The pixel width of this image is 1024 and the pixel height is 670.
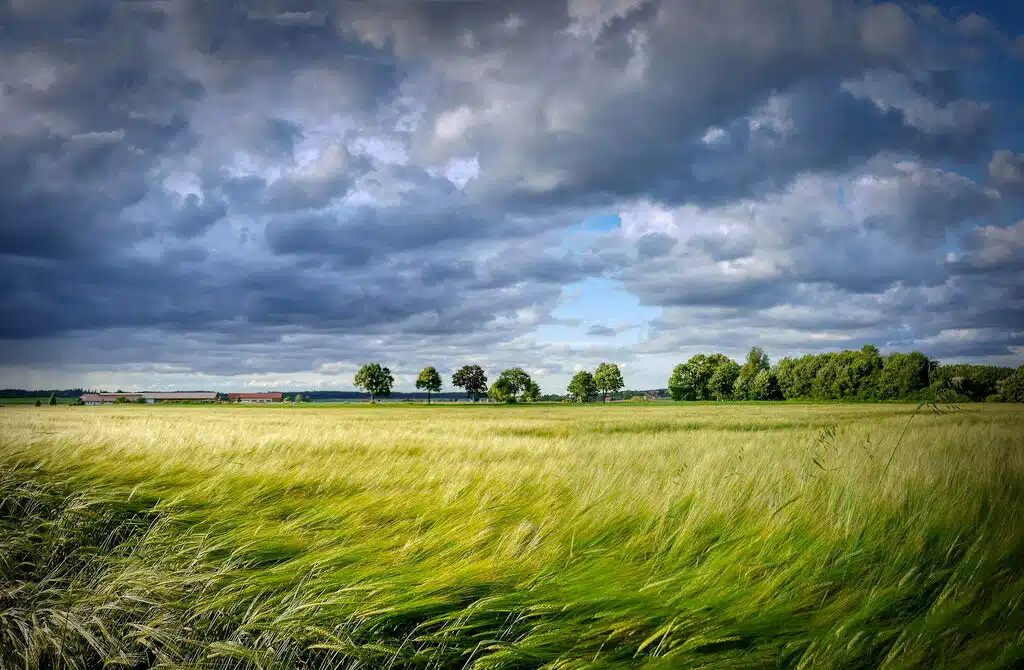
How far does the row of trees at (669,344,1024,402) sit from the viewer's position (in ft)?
141

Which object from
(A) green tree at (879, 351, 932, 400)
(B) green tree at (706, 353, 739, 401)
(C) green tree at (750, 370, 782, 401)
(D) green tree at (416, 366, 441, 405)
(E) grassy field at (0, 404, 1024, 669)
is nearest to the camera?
(E) grassy field at (0, 404, 1024, 669)

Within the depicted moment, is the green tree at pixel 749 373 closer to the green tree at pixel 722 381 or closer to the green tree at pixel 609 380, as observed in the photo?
the green tree at pixel 722 381

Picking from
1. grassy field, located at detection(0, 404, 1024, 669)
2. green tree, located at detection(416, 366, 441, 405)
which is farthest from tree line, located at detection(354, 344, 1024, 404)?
grassy field, located at detection(0, 404, 1024, 669)

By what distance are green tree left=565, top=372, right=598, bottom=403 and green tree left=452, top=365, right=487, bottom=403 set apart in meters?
23.5

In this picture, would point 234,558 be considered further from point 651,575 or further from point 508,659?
point 651,575

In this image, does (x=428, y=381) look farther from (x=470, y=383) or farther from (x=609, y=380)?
(x=609, y=380)

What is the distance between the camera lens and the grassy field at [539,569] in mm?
2246

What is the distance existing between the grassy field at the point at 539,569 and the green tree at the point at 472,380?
138516mm

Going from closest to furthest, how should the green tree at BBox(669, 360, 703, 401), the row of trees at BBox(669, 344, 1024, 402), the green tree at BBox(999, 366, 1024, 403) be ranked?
the green tree at BBox(999, 366, 1024, 403), the row of trees at BBox(669, 344, 1024, 402), the green tree at BBox(669, 360, 703, 401)

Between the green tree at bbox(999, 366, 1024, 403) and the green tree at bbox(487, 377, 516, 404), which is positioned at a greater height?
the green tree at bbox(999, 366, 1024, 403)

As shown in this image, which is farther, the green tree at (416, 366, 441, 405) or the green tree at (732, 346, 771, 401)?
the green tree at (416, 366, 441, 405)

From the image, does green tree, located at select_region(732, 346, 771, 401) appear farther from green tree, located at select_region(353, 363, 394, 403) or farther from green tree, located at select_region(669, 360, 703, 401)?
green tree, located at select_region(353, 363, 394, 403)

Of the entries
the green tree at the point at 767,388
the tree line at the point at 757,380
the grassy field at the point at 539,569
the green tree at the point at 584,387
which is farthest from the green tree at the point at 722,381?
the grassy field at the point at 539,569

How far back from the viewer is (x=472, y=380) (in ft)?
471
